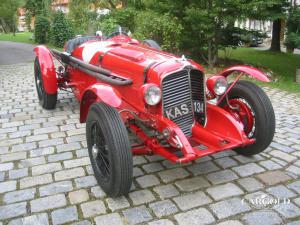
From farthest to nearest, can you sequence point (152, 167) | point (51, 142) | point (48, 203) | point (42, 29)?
point (42, 29)
point (51, 142)
point (152, 167)
point (48, 203)

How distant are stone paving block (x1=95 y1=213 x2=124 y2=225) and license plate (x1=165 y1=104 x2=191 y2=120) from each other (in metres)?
1.20

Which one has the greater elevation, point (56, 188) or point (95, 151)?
point (95, 151)

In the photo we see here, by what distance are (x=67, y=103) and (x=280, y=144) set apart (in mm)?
3971

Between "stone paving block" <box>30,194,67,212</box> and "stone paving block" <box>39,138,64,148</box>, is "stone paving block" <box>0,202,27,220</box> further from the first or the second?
"stone paving block" <box>39,138,64,148</box>

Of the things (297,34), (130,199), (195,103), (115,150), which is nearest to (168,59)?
(195,103)

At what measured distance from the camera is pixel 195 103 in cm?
404

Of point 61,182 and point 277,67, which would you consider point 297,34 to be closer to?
point 277,67

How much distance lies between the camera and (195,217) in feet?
10.4

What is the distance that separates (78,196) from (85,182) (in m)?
0.29

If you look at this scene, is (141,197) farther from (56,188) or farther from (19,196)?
(19,196)

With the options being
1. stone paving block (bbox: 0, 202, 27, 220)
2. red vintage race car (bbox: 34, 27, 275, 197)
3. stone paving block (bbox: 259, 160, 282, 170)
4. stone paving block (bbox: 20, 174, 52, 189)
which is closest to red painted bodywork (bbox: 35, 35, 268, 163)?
red vintage race car (bbox: 34, 27, 275, 197)

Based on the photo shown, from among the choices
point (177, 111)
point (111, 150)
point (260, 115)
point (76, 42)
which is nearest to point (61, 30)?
point (76, 42)

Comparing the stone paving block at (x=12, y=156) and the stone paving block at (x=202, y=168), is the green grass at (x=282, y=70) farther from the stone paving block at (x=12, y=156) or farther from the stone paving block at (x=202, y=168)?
the stone paving block at (x=12, y=156)

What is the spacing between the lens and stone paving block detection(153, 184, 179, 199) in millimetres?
3527
